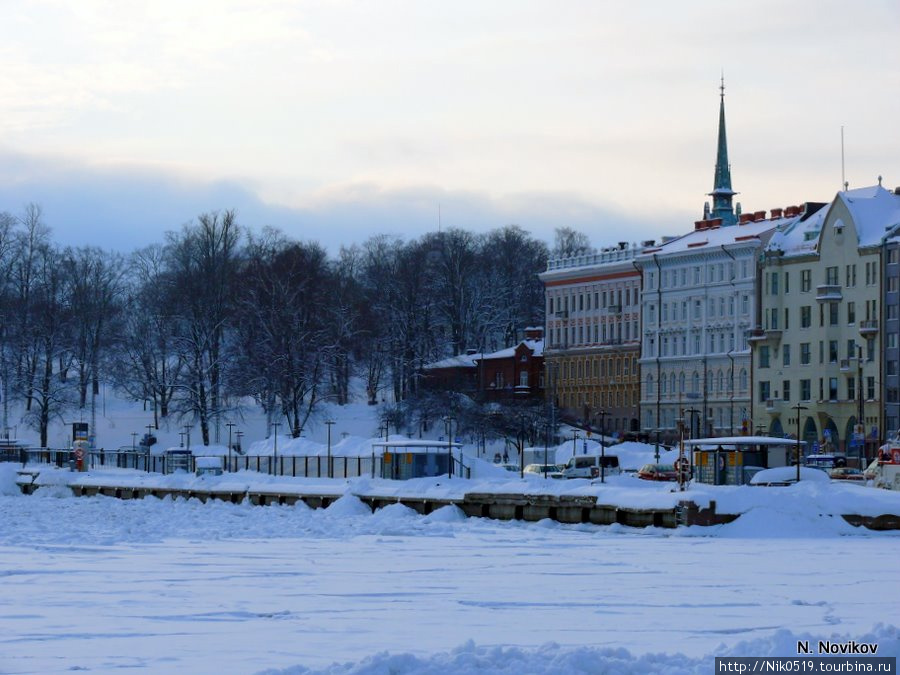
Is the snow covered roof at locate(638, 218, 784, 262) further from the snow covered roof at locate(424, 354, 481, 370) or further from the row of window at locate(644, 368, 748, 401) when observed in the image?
the snow covered roof at locate(424, 354, 481, 370)

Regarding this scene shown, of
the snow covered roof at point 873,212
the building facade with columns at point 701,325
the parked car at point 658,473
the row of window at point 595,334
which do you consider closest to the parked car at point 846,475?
the parked car at point 658,473

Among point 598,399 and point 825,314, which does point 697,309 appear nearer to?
point 598,399

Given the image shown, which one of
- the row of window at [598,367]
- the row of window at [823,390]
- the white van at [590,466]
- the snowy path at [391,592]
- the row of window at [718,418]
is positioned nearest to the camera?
the snowy path at [391,592]

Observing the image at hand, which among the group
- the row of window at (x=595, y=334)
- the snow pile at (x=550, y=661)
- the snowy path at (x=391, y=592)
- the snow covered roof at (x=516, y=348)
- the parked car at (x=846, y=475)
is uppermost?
the row of window at (x=595, y=334)

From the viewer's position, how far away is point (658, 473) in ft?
287

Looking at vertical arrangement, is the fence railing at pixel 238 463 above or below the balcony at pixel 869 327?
below

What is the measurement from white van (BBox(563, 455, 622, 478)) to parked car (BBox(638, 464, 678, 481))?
2852mm

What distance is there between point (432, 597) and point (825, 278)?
90.7m

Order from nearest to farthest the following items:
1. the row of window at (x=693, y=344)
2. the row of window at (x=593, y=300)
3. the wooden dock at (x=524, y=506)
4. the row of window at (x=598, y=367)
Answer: the wooden dock at (x=524, y=506)
the row of window at (x=693, y=344)
the row of window at (x=598, y=367)
the row of window at (x=593, y=300)

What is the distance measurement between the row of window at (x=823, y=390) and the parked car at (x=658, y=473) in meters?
29.7

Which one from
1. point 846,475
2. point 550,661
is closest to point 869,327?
point 846,475

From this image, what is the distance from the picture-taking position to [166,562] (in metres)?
42.2

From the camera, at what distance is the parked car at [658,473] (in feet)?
284

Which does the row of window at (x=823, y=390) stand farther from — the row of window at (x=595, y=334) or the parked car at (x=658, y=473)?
the parked car at (x=658, y=473)
